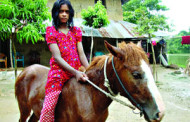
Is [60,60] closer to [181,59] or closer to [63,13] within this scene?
[63,13]

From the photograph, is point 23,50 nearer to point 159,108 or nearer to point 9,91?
point 9,91

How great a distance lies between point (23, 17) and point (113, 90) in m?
4.42

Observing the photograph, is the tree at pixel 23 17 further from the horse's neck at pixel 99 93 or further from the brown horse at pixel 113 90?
the horse's neck at pixel 99 93

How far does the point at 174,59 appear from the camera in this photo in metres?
18.8

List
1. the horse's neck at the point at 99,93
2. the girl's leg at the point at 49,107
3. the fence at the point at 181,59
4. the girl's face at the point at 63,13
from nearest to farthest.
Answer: the horse's neck at the point at 99,93
the girl's leg at the point at 49,107
the girl's face at the point at 63,13
the fence at the point at 181,59

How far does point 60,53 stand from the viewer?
1.79 metres

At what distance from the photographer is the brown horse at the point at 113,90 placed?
1.18 m

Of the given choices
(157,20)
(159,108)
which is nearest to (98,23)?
(157,20)

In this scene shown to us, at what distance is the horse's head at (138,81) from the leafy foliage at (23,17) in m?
3.80

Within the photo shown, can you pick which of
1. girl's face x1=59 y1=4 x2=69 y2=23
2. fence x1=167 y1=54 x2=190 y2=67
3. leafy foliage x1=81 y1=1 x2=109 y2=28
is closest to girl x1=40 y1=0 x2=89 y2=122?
girl's face x1=59 y1=4 x2=69 y2=23

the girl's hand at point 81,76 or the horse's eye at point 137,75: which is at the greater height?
the horse's eye at point 137,75

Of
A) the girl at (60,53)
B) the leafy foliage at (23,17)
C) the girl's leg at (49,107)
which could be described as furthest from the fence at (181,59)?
the girl's leg at (49,107)

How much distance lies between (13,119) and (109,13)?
1343cm

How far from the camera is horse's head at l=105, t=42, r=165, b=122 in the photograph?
1146 mm
